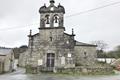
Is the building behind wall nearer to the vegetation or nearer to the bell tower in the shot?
the bell tower

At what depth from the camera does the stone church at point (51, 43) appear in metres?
29.3

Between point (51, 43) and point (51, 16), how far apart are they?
3.81 metres

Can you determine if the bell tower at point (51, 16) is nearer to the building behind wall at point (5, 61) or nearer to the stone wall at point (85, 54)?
the building behind wall at point (5, 61)

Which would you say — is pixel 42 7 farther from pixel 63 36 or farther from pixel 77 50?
pixel 77 50

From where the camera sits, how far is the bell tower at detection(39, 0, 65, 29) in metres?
29.3

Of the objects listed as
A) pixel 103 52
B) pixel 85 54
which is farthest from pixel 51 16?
pixel 103 52

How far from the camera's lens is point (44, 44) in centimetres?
2983

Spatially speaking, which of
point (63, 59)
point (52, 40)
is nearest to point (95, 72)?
point (63, 59)

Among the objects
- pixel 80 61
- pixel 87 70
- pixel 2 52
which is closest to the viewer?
pixel 87 70

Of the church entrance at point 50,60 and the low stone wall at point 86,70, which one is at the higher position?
the church entrance at point 50,60

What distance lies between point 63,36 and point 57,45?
1529 millimetres

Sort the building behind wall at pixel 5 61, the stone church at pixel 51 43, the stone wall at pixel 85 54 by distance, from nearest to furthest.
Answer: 1. the building behind wall at pixel 5 61
2. the stone church at pixel 51 43
3. the stone wall at pixel 85 54

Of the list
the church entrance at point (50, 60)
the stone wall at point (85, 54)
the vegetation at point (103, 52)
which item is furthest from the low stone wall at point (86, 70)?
the vegetation at point (103, 52)

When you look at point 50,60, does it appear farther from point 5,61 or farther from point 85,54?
point 85,54
